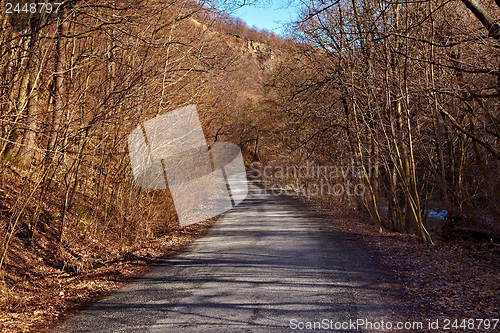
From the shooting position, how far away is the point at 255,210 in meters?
15.8

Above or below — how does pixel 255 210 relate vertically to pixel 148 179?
below

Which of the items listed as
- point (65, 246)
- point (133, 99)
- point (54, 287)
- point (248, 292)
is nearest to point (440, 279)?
point (248, 292)

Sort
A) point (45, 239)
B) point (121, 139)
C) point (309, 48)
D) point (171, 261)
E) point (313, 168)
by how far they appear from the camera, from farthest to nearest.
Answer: point (313, 168) < point (309, 48) < point (121, 139) < point (171, 261) < point (45, 239)

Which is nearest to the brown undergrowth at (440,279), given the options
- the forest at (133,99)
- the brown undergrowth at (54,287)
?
the forest at (133,99)

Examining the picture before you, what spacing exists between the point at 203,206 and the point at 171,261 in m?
9.37

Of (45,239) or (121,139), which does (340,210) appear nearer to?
(121,139)

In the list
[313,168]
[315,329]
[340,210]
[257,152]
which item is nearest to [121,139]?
[315,329]

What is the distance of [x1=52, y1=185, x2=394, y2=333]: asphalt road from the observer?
4363 mm

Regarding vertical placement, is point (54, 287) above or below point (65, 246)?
below

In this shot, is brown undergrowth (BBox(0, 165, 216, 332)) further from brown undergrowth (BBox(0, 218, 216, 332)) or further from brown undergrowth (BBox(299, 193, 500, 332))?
brown undergrowth (BBox(299, 193, 500, 332))

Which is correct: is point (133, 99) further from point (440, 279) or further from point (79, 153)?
point (440, 279)

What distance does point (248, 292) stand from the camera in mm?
5273

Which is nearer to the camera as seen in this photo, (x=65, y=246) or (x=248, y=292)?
(x=248, y=292)

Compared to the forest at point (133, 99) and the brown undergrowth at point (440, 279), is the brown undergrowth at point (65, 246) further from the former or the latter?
the brown undergrowth at point (440, 279)
